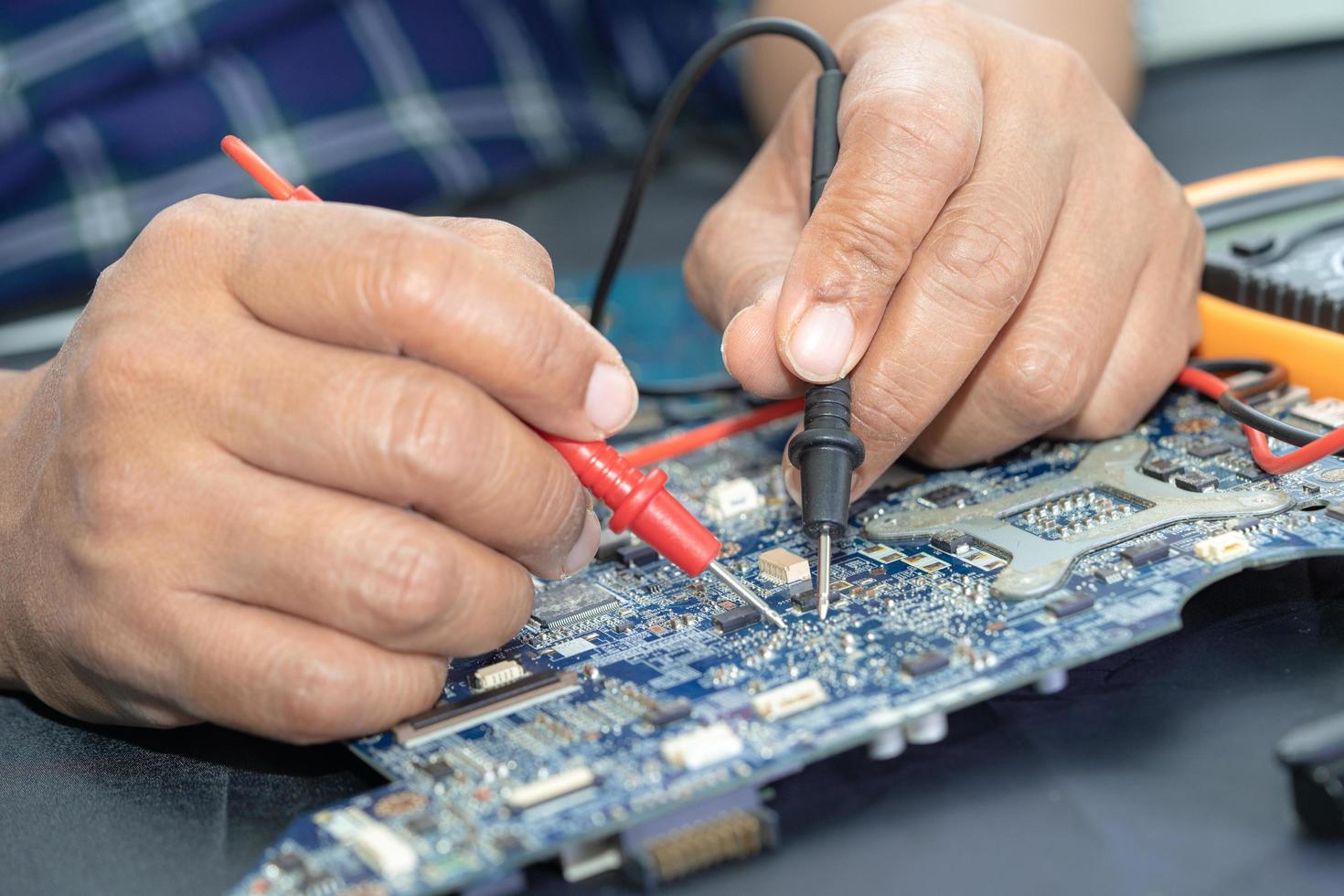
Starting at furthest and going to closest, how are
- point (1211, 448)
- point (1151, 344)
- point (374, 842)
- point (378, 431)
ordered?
point (1151, 344) → point (1211, 448) → point (378, 431) → point (374, 842)

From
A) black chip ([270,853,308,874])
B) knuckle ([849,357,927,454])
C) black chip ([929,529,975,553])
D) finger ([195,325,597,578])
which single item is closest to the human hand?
knuckle ([849,357,927,454])

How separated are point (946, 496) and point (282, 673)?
63 centimetres

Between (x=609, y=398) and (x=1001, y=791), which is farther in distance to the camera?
(x=609, y=398)

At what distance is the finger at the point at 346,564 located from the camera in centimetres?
90

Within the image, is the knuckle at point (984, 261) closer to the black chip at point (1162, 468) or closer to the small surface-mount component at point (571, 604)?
the black chip at point (1162, 468)

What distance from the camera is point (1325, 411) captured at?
1.25 m

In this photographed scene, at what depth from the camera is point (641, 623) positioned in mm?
1056

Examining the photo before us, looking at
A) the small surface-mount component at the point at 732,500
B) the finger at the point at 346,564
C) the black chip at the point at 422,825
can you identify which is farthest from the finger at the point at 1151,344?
the black chip at the point at 422,825

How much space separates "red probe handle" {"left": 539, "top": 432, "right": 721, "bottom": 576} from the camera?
101cm

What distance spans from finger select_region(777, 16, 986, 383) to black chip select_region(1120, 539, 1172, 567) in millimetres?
291

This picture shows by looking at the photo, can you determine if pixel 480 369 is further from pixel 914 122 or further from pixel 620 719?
pixel 914 122

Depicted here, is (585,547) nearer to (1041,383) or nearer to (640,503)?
(640,503)

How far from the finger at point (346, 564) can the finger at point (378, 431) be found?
18 mm

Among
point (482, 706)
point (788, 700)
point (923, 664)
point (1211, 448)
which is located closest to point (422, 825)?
point (482, 706)
